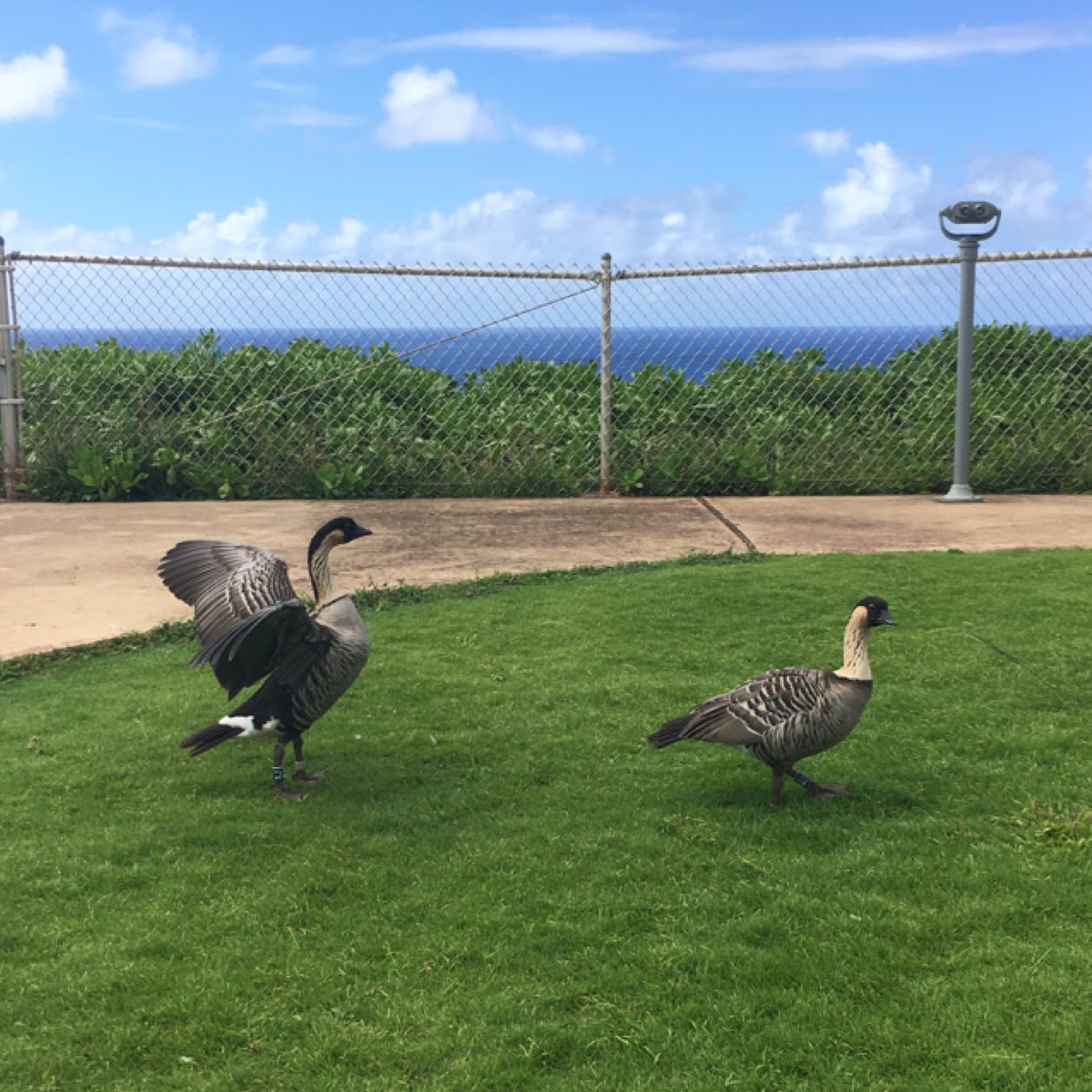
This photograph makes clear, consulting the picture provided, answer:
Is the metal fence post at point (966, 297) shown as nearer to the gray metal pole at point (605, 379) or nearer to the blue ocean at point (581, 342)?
the blue ocean at point (581, 342)

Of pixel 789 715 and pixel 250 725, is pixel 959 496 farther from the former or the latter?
pixel 250 725

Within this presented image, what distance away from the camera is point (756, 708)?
448 centimetres

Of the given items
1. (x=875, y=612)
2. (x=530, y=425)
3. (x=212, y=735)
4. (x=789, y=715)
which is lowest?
(x=212, y=735)

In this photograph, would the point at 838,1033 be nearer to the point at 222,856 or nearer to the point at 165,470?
the point at 222,856

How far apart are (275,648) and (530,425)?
6433mm

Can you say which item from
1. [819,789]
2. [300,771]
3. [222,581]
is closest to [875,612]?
[819,789]

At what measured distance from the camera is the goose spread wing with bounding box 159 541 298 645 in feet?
16.5

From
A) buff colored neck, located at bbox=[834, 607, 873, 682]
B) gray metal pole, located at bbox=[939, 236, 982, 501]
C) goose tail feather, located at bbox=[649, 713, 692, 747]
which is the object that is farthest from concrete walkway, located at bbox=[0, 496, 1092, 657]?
buff colored neck, located at bbox=[834, 607, 873, 682]

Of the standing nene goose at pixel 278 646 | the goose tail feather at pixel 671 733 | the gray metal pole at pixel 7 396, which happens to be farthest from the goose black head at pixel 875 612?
the gray metal pole at pixel 7 396

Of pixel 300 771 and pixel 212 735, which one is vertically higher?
pixel 212 735

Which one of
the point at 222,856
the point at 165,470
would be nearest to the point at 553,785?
the point at 222,856

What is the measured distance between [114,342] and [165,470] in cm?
143

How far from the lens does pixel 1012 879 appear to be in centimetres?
394

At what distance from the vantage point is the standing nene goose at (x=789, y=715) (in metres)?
4.45
